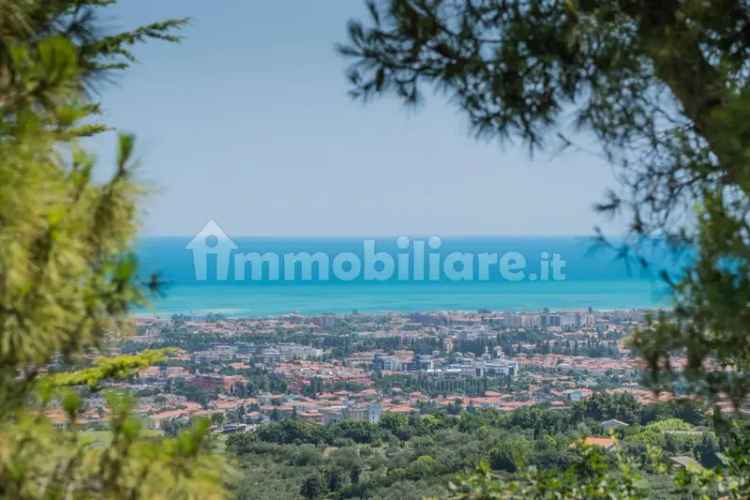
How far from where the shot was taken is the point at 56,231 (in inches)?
59.9

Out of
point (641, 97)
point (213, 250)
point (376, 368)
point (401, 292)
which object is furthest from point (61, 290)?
point (213, 250)

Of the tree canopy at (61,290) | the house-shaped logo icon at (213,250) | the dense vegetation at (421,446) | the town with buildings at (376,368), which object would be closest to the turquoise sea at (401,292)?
the house-shaped logo icon at (213,250)

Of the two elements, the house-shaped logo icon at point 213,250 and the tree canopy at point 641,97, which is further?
the house-shaped logo icon at point 213,250

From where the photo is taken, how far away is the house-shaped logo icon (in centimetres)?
6725

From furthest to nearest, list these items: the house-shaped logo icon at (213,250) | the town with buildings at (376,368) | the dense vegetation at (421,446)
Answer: the house-shaped logo icon at (213,250)
the town with buildings at (376,368)
the dense vegetation at (421,446)

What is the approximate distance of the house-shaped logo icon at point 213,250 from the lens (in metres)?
67.2

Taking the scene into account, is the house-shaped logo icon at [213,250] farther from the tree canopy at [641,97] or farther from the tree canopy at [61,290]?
the tree canopy at [61,290]

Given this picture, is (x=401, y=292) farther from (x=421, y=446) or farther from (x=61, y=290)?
(x=61, y=290)

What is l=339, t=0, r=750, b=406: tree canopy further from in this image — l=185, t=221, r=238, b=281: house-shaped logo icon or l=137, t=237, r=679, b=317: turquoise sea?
l=185, t=221, r=238, b=281: house-shaped logo icon

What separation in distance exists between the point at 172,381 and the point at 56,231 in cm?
1846

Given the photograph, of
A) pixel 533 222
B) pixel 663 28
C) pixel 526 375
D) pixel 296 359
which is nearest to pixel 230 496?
pixel 663 28

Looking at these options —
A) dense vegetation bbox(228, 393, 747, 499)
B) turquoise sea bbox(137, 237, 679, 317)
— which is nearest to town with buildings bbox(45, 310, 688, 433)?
dense vegetation bbox(228, 393, 747, 499)

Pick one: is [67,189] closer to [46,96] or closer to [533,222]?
[46,96]

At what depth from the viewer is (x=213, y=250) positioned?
7088 centimetres
